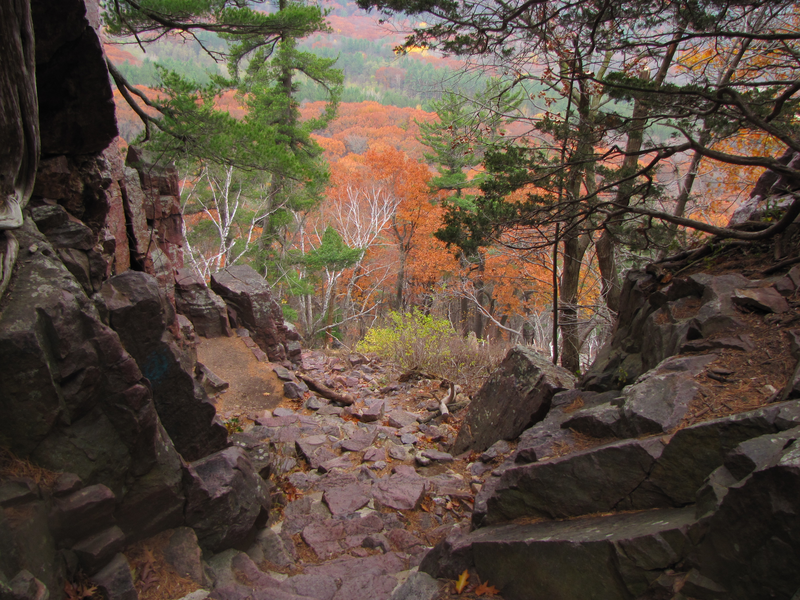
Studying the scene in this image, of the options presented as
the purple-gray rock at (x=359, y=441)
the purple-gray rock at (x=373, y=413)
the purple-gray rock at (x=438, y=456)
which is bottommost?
the purple-gray rock at (x=373, y=413)

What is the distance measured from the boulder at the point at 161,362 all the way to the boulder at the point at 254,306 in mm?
6358

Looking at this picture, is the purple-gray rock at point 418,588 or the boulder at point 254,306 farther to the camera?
the boulder at point 254,306

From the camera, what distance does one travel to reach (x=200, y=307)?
30.8ft

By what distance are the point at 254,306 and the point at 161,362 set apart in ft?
22.4

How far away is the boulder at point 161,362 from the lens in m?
3.58

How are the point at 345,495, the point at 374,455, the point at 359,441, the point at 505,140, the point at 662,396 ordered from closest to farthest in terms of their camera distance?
the point at 662,396, the point at 345,495, the point at 374,455, the point at 359,441, the point at 505,140

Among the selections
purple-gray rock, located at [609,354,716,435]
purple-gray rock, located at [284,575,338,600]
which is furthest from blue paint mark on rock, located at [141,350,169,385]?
purple-gray rock, located at [609,354,716,435]

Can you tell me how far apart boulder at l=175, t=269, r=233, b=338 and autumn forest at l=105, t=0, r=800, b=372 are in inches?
105

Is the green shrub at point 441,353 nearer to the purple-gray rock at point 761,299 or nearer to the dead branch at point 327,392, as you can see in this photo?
the dead branch at point 327,392

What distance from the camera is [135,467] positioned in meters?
3.22

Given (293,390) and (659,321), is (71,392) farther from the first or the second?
(293,390)

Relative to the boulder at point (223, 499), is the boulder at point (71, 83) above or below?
above

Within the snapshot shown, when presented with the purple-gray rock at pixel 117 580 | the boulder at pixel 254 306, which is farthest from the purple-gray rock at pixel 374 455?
→ the boulder at pixel 254 306

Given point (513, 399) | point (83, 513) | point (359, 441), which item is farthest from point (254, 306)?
point (83, 513)
